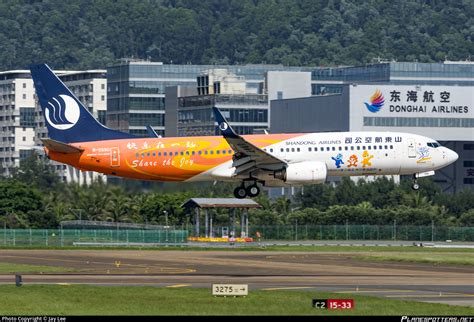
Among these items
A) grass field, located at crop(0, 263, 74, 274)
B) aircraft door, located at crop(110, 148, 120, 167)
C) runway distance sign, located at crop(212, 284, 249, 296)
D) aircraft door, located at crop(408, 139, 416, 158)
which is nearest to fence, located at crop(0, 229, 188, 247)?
grass field, located at crop(0, 263, 74, 274)

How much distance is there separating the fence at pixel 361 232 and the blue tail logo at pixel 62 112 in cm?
6009

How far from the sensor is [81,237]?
168 metres

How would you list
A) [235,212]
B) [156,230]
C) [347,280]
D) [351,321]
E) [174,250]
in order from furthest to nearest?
[235,212] → [156,230] → [174,250] → [347,280] → [351,321]

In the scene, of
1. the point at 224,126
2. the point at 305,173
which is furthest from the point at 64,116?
the point at 305,173

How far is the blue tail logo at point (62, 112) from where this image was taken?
11994 cm

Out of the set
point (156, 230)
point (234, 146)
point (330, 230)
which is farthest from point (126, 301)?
point (330, 230)

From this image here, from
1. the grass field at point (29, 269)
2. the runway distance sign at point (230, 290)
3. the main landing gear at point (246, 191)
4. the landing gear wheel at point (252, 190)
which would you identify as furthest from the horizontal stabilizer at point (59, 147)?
the runway distance sign at point (230, 290)

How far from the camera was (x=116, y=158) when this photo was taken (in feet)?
379

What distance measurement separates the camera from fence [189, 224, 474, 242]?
181375 mm

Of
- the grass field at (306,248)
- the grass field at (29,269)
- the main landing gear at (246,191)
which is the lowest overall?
the grass field at (306,248)

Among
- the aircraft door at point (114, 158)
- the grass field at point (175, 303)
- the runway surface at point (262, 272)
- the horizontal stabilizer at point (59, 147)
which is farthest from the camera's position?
the aircraft door at point (114, 158)

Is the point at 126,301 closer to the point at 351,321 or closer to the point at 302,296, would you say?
the point at 302,296

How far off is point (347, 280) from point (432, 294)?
47.3 feet

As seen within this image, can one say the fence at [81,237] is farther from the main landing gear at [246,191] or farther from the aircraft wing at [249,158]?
the main landing gear at [246,191]
